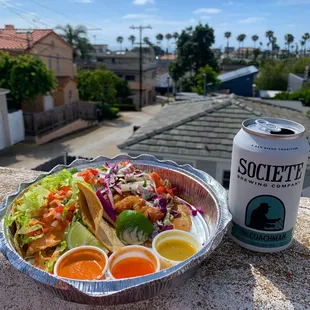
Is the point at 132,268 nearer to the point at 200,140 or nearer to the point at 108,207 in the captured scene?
the point at 108,207

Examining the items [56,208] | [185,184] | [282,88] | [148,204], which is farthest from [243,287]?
[282,88]

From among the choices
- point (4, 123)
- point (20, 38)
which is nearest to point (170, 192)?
point (4, 123)

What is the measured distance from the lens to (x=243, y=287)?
4.17 ft

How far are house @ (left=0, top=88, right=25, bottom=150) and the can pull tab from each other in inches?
530


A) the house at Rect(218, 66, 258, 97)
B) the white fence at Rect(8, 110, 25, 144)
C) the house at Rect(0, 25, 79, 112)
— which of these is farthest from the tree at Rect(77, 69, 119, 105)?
the white fence at Rect(8, 110, 25, 144)

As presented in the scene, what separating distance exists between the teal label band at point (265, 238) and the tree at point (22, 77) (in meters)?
14.5

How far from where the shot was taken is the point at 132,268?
4.06 ft

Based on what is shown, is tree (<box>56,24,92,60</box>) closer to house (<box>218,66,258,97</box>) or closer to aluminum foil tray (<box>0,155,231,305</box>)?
house (<box>218,66,258,97</box>)

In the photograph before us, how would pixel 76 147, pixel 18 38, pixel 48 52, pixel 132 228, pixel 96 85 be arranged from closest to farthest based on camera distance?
pixel 132 228
pixel 76 147
pixel 18 38
pixel 48 52
pixel 96 85

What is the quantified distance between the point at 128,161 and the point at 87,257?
34.2 inches

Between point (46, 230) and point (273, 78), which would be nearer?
point (46, 230)

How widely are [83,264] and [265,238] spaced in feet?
2.53

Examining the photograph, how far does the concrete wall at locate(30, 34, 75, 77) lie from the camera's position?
18.6 metres

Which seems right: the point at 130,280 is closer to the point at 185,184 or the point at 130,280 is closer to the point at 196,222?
the point at 196,222
